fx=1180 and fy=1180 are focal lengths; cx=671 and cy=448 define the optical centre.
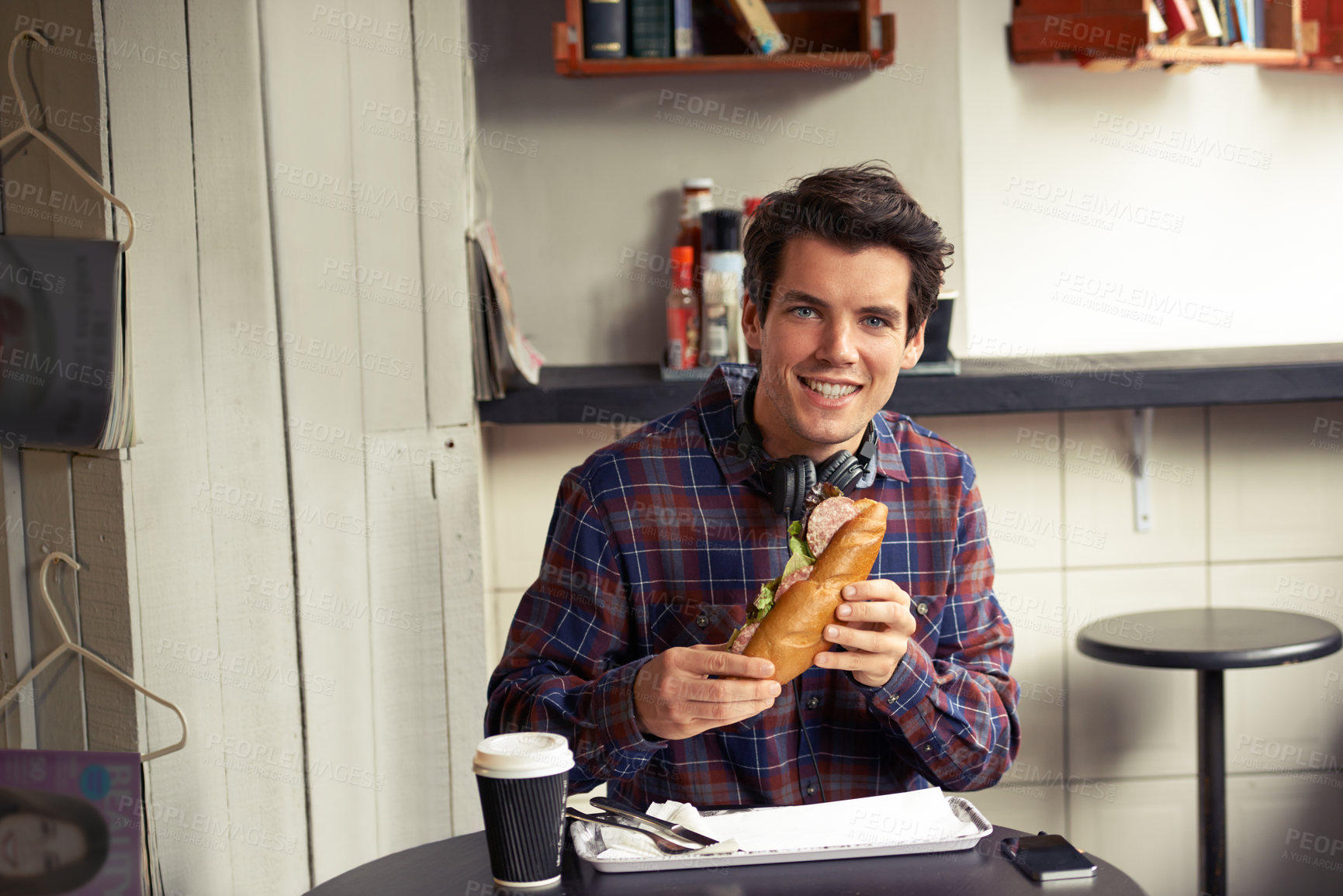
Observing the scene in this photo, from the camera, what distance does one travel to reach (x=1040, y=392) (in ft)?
6.95

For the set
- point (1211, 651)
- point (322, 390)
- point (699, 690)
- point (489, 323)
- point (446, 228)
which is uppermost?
point (446, 228)

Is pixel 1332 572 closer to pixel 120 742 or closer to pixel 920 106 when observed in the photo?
pixel 920 106

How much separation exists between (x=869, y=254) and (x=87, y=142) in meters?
0.97

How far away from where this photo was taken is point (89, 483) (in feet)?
4.86

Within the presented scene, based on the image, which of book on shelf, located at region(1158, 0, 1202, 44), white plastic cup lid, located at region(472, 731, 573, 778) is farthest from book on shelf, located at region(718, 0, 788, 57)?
white plastic cup lid, located at region(472, 731, 573, 778)

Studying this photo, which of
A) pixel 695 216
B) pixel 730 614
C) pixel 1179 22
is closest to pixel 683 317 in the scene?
pixel 695 216

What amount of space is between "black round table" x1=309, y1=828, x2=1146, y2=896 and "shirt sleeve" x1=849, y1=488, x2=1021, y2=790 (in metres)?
0.19

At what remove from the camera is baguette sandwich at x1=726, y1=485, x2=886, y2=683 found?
44.1 inches

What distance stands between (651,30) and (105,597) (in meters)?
1.34

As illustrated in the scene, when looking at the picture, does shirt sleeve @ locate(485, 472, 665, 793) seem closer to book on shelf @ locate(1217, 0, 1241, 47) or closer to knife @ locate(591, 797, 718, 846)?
knife @ locate(591, 797, 718, 846)

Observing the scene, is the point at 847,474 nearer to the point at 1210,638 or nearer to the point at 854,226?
the point at 854,226

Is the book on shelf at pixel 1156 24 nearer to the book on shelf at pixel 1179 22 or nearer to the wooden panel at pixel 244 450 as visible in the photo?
the book on shelf at pixel 1179 22

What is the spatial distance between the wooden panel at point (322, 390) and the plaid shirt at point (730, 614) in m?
0.48

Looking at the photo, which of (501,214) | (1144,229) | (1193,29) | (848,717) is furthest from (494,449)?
(1193,29)
